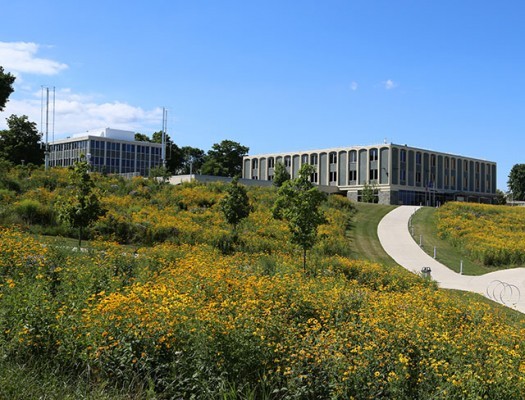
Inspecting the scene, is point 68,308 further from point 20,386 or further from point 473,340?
point 473,340

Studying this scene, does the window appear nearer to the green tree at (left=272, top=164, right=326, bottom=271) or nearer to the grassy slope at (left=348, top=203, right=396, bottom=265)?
the grassy slope at (left=348, top=203, right=396, bottom=265)

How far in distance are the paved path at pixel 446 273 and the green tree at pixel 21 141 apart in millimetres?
51599

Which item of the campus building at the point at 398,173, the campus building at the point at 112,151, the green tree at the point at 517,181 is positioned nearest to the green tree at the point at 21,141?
the campus building at the point at 112,151

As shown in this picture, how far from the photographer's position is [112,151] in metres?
86.7

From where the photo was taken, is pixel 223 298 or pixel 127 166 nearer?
pixel 223 298

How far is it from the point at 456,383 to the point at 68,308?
4780 mm

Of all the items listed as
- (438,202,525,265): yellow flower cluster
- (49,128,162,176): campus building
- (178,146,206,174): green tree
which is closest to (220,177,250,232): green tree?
(438,202,525,265): yellow flower cluster

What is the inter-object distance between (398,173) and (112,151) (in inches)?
1891

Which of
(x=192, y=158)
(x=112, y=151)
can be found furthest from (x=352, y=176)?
(x=112, y=151)

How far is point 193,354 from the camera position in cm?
556

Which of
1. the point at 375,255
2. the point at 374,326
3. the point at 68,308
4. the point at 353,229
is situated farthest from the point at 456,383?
the point at 353,229

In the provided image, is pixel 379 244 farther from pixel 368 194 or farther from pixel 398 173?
pixel 398 173

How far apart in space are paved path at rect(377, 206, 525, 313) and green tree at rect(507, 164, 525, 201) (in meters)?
78.3

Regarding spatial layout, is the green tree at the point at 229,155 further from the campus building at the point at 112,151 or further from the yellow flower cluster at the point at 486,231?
the yellow flower cluster at the point at 486,231
